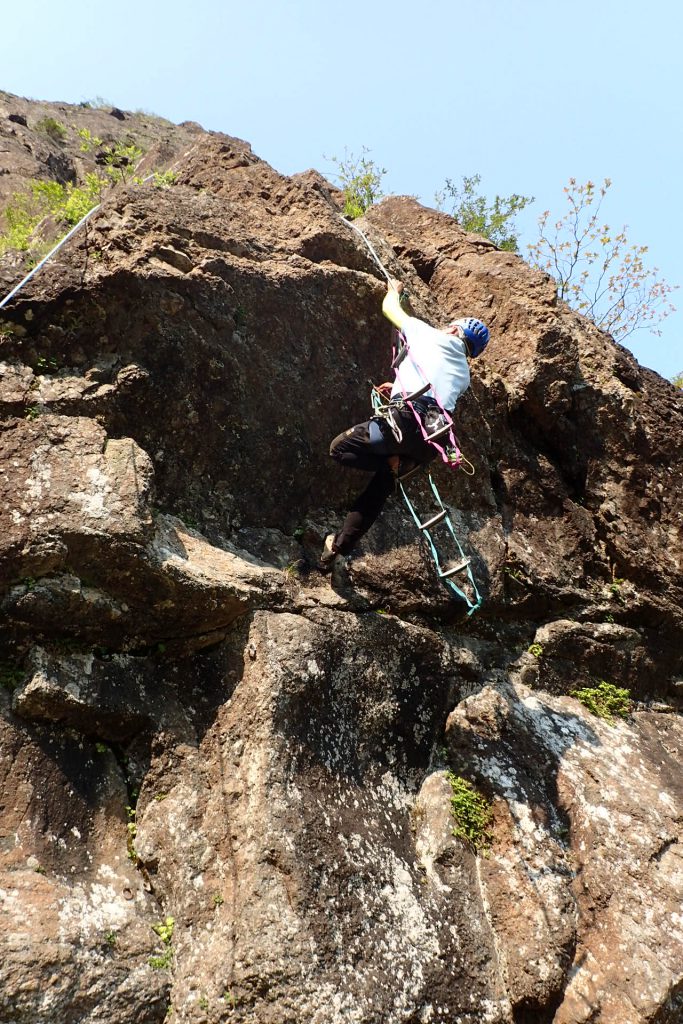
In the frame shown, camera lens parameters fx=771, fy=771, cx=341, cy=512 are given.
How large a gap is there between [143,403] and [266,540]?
1551mm

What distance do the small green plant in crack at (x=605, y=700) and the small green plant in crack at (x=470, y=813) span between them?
1715mm

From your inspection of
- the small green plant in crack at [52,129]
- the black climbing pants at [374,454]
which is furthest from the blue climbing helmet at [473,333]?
the small green plant in crack at [52,129]

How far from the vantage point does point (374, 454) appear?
20.6 feet

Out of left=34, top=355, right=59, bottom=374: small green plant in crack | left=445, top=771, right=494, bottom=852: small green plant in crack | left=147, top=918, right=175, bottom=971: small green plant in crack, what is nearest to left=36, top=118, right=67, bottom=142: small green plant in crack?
left=34, top=355, right=59, bottom=374: small green plant in crack

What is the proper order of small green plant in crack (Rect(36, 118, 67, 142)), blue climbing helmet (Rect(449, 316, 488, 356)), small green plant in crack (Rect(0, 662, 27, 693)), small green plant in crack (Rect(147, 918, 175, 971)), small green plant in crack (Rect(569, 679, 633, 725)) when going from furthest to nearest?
small green plant in crack (Rect(36, 118, 67, 142)) → small green plant in crack (Rect(569, 679, 633, 725)) → blue climbing helmet (Rect(449, 316, 488, 356)) → small green plant in crack (Rect(0, 662, 27, 693)) → small green plant in crack (Rect(147, 918, 175, 971))

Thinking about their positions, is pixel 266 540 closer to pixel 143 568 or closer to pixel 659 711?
pixel 143 568

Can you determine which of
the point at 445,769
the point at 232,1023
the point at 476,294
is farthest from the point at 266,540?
the point at 476,294

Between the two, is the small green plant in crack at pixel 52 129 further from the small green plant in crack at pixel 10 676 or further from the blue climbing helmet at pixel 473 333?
the small green plant in crack at pixel 10 676

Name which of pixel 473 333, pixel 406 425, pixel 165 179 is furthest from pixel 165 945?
pixel 165 179

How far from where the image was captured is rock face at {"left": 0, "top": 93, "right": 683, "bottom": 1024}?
4895mm

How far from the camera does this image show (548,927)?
17.7 feet

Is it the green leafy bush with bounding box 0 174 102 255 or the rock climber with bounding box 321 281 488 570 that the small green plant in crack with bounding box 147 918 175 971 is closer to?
the rock climber with bounding box 321 281 488 570

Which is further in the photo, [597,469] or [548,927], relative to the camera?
[597,469]

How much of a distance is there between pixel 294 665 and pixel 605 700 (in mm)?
3297
